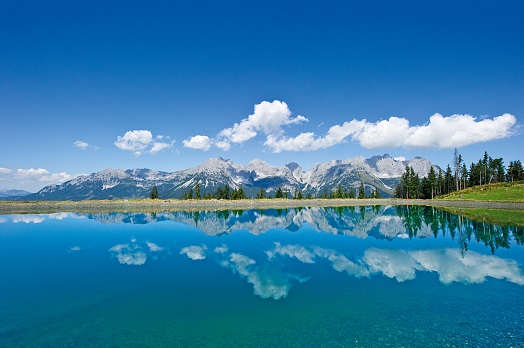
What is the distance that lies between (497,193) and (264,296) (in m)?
114

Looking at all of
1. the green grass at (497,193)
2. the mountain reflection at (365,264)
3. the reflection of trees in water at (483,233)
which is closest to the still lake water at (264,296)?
the mountain reflection at (365,264)

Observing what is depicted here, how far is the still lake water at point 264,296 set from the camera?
13117 mm

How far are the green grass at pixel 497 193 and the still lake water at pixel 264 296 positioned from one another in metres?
72.4

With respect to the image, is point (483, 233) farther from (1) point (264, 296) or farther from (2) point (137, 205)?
(2) point (137, 205)

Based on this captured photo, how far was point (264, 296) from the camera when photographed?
18.5m

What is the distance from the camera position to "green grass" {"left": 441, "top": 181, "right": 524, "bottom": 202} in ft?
298

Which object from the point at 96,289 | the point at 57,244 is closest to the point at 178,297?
the point at 96,289

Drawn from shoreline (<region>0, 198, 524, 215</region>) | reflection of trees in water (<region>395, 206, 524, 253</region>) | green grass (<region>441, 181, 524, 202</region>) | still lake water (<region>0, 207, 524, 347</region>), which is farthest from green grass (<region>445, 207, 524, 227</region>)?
green grass (<region>441, 181, 524, 202</region>)

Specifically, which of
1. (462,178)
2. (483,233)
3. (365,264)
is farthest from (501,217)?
(462,178)

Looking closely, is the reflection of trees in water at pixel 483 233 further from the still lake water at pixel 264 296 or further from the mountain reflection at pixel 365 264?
the mountain reflection at pixel 365 264

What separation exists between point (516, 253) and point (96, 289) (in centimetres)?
3953

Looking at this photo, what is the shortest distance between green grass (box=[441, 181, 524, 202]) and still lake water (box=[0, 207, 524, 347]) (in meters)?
72.4

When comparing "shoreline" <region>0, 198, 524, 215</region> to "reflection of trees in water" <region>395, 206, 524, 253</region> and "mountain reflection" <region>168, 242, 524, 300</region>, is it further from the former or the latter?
"mountain reflection" <region>168, 242, 524, 300</region>

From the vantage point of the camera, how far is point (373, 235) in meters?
46.4
